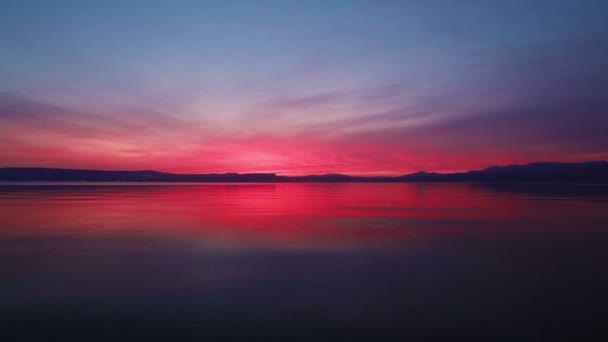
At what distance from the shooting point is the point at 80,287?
23.4 feet

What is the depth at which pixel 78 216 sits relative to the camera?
17594mm

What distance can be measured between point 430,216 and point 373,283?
39.1 feet

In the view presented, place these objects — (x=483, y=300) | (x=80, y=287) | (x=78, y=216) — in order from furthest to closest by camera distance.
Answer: (x=78, y=216), (x=80, y=287), (x=483, y=300)

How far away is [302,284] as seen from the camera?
24.3 ft

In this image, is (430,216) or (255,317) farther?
(430,216)

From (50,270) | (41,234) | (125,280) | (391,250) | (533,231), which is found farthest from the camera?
(533,231)

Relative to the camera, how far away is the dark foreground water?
540 cm

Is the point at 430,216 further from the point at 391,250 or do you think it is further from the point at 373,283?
the point at 373,283

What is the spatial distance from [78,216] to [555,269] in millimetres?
19275

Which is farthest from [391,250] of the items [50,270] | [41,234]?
[41,234]

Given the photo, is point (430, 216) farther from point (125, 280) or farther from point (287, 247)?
point (125, 280)

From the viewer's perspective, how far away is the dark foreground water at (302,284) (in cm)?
540

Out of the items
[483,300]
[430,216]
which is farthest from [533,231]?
[483,300]

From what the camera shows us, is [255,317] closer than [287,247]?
Yes
